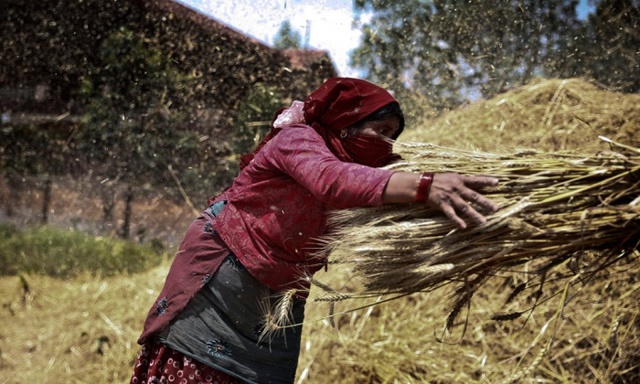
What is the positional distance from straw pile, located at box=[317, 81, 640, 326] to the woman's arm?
4cm

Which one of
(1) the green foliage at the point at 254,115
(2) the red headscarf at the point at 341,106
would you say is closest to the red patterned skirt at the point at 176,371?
(2) the red headscarf at the point at 341,106

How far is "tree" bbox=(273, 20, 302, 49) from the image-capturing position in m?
5.80

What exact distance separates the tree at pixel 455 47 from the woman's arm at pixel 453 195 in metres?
3.91

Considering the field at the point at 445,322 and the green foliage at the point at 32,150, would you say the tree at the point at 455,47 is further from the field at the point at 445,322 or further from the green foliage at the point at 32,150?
the green foliage at the point at 32,150

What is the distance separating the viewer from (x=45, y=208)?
717 centimetres

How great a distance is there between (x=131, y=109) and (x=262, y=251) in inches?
180

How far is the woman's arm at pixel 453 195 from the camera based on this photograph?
5.95 ft

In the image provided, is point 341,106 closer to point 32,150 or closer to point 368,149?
point 368,149

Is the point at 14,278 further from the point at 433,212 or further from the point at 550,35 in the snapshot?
the point at 433,212

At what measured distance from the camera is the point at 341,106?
2.17m

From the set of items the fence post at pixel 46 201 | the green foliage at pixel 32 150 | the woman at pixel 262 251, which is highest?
the woman at pixel 262 251

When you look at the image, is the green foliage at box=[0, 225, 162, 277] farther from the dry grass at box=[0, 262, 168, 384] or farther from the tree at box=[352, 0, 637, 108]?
the tree at box=[352, 0, 637, 108]

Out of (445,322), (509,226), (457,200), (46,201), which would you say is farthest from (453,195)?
(46,201)

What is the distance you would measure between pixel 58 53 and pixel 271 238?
533 cm
